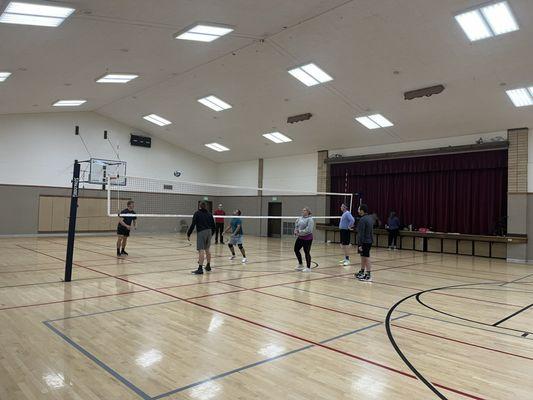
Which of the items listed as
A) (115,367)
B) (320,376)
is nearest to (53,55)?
(115,367)

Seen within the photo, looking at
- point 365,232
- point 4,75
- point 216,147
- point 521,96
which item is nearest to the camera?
point 365,232

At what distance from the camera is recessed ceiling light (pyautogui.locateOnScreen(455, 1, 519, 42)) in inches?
370

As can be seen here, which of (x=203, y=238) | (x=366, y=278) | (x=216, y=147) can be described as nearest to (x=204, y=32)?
(x=203, y=238)

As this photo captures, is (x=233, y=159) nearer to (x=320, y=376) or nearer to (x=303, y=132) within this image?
(x=303, y=132)

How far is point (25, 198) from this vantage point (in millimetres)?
20062

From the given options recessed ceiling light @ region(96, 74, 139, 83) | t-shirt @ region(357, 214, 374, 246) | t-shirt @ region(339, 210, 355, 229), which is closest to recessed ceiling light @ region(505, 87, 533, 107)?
t-shirt @ region(339, 210, 355, 229)

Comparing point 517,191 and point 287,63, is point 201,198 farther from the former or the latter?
point 517,191

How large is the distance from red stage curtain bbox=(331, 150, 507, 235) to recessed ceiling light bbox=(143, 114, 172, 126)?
32.8ft

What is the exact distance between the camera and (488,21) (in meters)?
9.91

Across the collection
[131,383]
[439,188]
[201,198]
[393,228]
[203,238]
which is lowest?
[131,383]

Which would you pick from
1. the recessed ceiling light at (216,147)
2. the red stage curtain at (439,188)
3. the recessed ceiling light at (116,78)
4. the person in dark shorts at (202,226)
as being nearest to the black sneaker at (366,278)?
the person in dark shorts at (202,226)

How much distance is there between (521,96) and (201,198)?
19.6 m

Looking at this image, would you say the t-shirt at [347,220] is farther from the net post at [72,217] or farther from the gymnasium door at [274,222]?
the gymnasium door at [274,222]

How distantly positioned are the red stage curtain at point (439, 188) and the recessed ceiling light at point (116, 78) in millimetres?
11654
